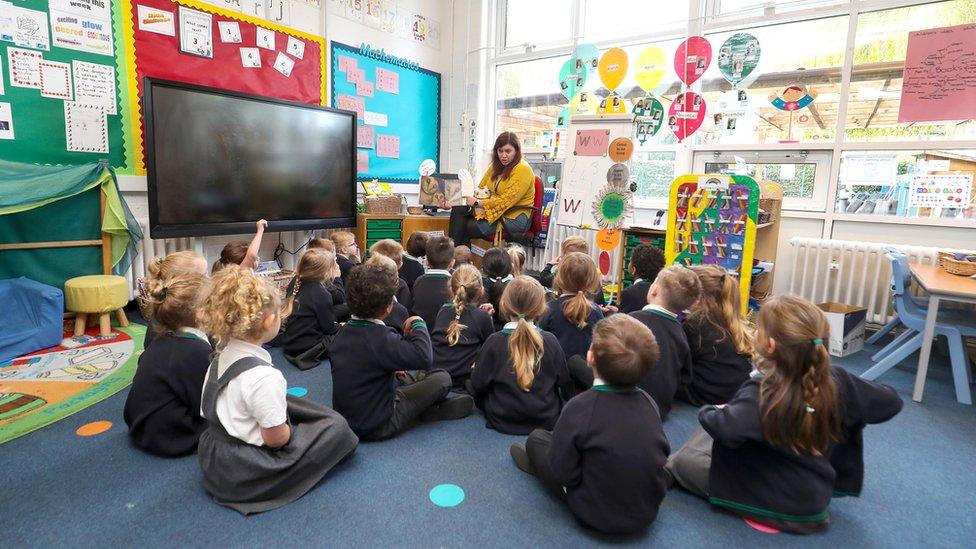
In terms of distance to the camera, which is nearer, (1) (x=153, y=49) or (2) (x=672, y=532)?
(2) (x=672, y=532)

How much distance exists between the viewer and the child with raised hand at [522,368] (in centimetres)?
199

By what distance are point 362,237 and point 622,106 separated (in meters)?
2.55

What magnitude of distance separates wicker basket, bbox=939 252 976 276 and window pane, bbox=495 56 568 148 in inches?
133

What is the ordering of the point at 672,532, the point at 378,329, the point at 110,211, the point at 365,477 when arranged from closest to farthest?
1. the point at 672,532
2. the point at 365,477
3. the point at 378,329
4. the point at 110,211

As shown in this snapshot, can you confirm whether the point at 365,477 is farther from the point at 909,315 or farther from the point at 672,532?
the point at 909,315

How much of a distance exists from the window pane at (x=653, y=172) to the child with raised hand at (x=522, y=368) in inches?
119

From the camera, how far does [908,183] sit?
3.67 m

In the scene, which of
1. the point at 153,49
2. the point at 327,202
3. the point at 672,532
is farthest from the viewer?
the point at 327,202

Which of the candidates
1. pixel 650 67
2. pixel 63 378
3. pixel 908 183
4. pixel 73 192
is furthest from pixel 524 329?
pixel 650 67

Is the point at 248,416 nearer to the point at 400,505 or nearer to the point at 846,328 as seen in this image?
the point at 400,505

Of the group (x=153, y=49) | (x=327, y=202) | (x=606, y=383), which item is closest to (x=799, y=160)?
(x=606, y=383)

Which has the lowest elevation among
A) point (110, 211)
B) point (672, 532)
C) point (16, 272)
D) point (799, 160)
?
point (672, 532)

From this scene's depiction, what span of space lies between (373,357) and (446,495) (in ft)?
1.76

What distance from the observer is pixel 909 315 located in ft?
8.96
